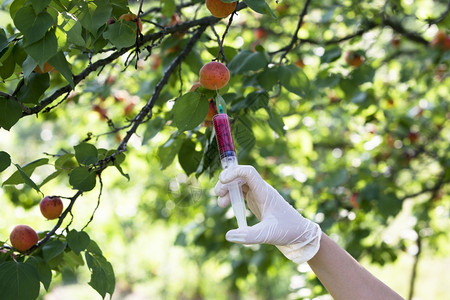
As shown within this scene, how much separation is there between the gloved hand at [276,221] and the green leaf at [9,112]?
0.45 meters

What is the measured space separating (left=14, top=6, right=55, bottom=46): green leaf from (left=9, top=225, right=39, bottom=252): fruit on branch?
49 cm

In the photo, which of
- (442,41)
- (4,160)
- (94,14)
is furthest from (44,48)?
(442,41)

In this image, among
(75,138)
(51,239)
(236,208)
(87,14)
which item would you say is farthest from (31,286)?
(75,138)

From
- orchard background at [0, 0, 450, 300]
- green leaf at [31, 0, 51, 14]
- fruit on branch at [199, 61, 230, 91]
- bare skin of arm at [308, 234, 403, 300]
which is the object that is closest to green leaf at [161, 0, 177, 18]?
orchard background at [0, 0, 450, 300]

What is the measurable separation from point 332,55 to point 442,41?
41.1 inches

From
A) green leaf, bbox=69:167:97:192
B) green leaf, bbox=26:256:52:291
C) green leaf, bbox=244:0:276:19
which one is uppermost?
green leaf, bbox=244:0:276:19

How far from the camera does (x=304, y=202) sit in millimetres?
3143

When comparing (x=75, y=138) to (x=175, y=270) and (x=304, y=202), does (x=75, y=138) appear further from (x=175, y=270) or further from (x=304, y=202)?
(x=175, y=270)

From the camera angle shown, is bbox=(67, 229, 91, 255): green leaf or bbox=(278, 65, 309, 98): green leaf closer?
bbox=(67, 229, 91, 255): green leaf

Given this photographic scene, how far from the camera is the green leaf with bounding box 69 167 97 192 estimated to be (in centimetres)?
118

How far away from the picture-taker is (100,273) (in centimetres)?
117

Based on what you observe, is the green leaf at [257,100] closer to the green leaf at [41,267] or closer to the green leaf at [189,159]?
the green leaf at [189,159]

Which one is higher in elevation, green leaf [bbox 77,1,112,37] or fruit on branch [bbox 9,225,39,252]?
green leaf [bbox 77,1,112,37]

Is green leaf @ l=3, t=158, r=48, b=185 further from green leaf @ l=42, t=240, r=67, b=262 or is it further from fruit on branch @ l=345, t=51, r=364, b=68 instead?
fruit on branch @ l=345, t=51, r=364, b=68
